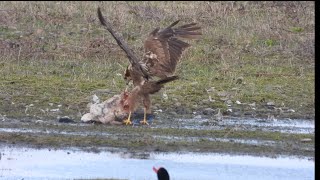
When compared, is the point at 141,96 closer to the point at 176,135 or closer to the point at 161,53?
the point at 161,53

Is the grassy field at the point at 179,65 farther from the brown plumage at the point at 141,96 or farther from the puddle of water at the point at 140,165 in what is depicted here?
the puddle of water at the point at 140,165

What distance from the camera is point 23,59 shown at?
19.3 meters

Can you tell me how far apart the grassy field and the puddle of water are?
2607mm

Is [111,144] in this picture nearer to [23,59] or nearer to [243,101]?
[243,101]

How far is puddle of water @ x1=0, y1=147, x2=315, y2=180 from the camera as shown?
38.8 ft

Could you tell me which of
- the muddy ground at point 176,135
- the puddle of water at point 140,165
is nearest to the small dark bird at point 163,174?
the puddle of water at point 140,165

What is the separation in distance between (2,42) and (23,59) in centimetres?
115

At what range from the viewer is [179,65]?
751 inches

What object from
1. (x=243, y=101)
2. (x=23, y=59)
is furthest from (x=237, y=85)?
(x=23, y=59)

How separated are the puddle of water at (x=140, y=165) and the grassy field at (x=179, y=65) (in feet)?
8.55

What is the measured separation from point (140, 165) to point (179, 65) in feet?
22.6

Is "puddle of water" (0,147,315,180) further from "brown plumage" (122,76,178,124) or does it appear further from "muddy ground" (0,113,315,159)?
"brown plumage" (122,76,178,124)

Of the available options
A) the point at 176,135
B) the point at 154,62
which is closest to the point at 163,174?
the point at 176,135

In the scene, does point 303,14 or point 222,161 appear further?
point 303,14
